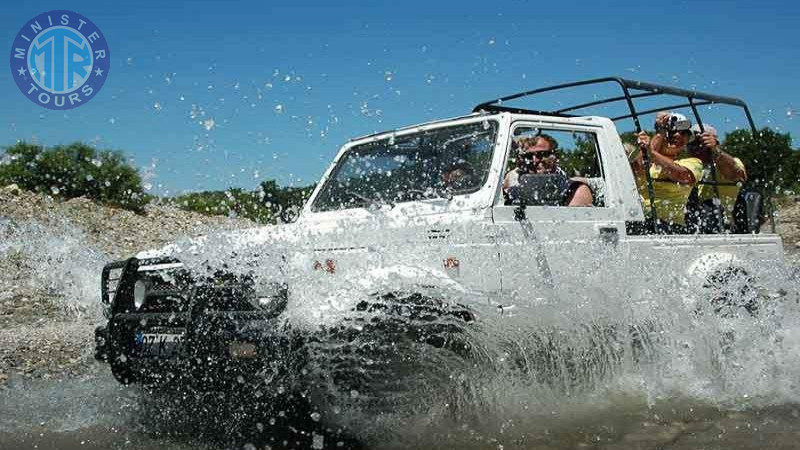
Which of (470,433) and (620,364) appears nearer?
(470,433)

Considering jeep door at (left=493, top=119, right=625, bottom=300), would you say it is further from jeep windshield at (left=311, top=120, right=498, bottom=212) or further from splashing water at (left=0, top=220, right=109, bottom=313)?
splashing water at (left=0, top=220, right=109, bottom=313)

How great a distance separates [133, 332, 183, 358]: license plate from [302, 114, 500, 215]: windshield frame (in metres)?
1.56

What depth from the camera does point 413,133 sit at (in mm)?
5855

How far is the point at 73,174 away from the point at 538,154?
768 inches

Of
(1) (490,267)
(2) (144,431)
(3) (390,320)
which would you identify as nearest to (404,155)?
(1) (490,267)

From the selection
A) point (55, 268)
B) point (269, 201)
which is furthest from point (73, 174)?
point (269, 201)

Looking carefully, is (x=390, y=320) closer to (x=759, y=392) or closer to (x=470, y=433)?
(x=470, y=433)

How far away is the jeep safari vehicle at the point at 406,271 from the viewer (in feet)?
14.4

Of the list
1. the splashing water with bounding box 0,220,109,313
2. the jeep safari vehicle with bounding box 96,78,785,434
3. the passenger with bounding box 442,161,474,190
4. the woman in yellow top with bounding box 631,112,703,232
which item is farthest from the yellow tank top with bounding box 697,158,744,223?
the splashing water with bounding box 0,220,109,313

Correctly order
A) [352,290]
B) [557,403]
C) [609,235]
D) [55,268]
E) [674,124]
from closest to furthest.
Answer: [352,290], [557,403], [609,235], [674,124], [55,268]

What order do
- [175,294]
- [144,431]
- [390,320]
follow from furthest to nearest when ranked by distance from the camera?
1. [144,431]
2. [175,294]
3. [390,320]

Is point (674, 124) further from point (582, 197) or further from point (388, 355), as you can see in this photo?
point (388, 355)

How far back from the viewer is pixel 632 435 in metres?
5.10

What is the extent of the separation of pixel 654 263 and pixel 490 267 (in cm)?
161
